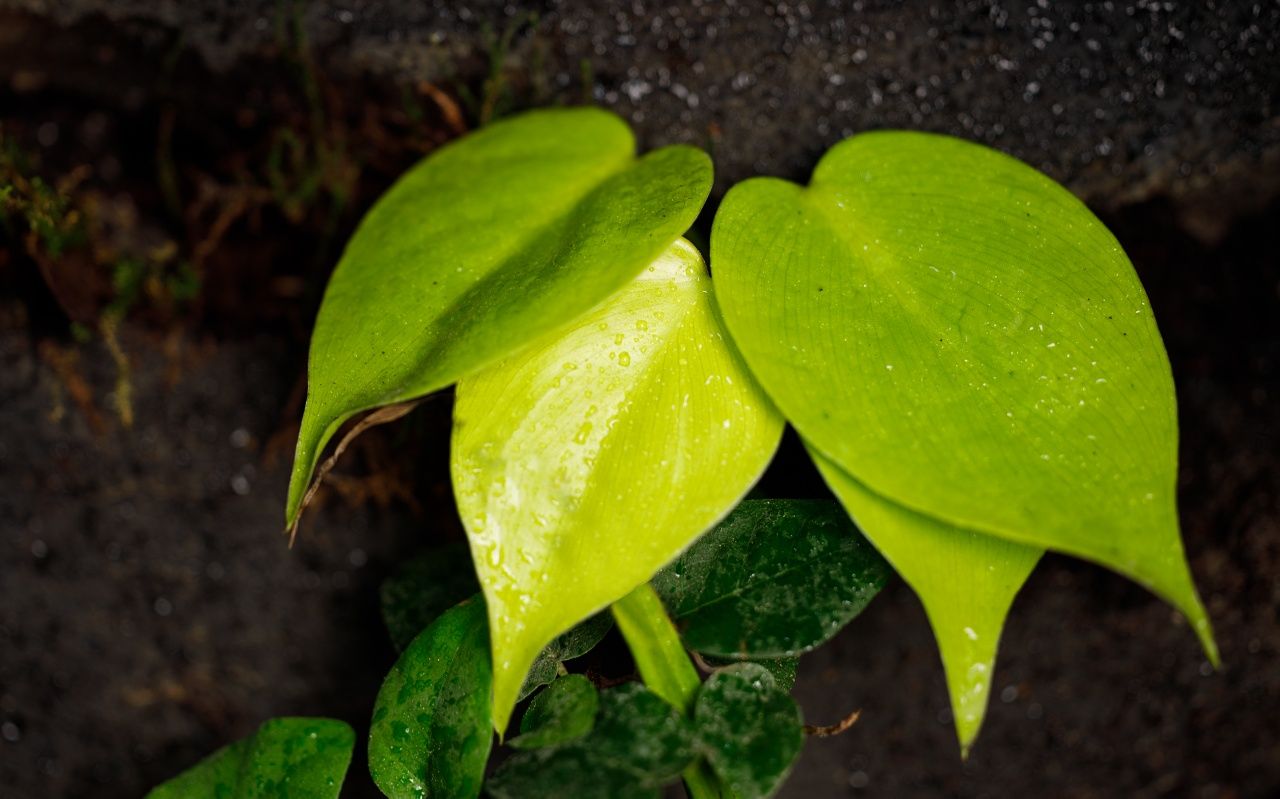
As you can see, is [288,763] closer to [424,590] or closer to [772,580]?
[424,590]

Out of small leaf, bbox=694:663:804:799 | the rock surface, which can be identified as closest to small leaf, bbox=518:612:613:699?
small leaf, bbox=694:663:804:799

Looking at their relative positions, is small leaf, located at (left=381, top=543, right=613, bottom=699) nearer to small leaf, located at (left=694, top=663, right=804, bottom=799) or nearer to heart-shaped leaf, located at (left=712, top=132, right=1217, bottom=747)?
small leaf, located at (left=694, top=663, right=804, bottom=799)

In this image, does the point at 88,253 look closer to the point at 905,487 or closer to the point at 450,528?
the point at 450,528

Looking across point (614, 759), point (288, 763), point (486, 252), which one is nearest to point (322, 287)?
point (486, 252)

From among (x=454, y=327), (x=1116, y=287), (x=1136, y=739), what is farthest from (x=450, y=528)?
(x=1136, y=739)

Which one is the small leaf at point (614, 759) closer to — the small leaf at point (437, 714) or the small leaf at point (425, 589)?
the small leaf at point (437, 714)

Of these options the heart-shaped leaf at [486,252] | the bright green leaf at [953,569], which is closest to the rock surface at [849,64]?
the heart-shaped leaf at [486,252]
